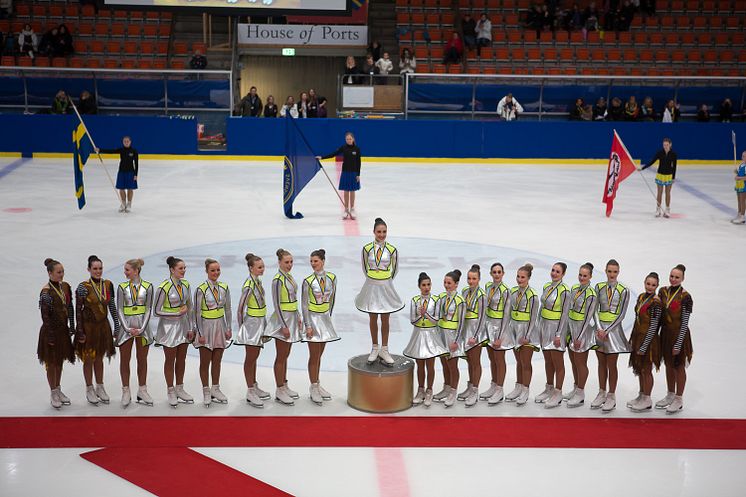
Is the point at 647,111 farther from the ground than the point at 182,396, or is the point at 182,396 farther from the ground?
the point at 647,111

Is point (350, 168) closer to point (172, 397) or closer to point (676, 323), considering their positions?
point (172, 397)

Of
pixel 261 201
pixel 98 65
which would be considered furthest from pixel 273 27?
pixel 261 201

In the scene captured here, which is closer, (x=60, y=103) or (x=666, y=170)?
(x=666, y=170)

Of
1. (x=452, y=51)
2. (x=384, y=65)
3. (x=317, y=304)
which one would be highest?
(x=452, y=51)

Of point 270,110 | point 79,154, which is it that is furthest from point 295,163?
point 270,110

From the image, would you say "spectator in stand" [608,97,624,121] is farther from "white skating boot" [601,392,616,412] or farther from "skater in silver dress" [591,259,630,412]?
"white skating boot" [601,392,616,412]

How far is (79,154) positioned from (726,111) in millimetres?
20369

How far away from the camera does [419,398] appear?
9.50 metres

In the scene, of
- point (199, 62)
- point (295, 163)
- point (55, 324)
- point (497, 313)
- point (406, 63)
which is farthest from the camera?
point (199, 62)

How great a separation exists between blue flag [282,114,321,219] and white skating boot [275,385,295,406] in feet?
29.5

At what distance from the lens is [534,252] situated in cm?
1650

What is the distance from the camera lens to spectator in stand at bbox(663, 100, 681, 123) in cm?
2869

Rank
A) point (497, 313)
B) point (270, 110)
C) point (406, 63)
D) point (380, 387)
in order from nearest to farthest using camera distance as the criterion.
A: point (380, 387) < point (497, 313) < point (270, 110) < point (406, 63)

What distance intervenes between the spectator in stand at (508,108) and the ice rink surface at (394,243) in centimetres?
182
